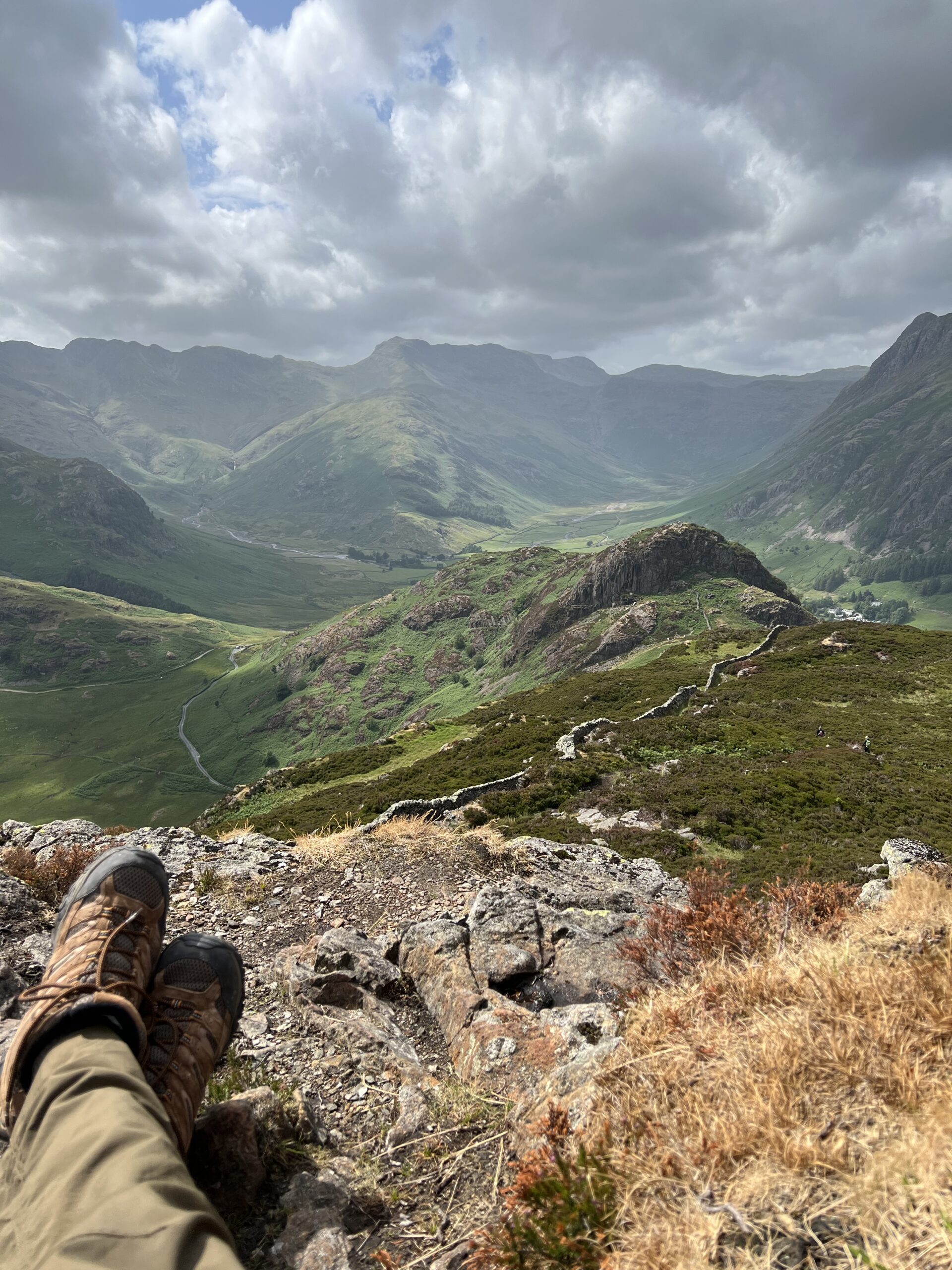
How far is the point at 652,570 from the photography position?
115 metres

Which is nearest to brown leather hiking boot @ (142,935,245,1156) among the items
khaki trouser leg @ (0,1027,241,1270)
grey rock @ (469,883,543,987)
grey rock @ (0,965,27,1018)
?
khaki trouser leg @ (0,1027,241,1270)

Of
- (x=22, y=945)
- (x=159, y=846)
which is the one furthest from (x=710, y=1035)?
(x=159, y=846)

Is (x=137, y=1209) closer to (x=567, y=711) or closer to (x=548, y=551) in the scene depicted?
(x=567, y=711)

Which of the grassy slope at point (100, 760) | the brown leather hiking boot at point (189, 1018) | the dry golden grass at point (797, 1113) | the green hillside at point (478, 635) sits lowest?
the grassy slope at point (100, 760)

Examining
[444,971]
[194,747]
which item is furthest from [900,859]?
[194,747]

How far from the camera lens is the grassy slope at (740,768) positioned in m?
19.8

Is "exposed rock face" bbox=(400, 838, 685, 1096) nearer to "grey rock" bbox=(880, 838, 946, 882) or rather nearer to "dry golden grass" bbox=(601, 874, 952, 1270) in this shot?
"dry golden grass" bbox=(601, 874, 952, 1270)

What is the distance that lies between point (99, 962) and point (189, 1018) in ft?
3.17

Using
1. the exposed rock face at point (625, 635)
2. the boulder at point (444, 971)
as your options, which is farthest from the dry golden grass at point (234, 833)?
the exposed rock face at point (625, 635)

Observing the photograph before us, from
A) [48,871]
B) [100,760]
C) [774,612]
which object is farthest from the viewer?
[100,760]

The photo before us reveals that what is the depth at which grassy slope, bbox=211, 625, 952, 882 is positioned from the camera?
65.1 feet

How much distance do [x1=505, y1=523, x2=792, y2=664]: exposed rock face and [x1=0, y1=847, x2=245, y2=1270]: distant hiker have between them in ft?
362

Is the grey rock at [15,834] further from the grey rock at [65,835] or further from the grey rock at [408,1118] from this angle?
the grey rock at [408,1118]

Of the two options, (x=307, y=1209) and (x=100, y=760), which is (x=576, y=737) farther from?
(x=100, y=760)
